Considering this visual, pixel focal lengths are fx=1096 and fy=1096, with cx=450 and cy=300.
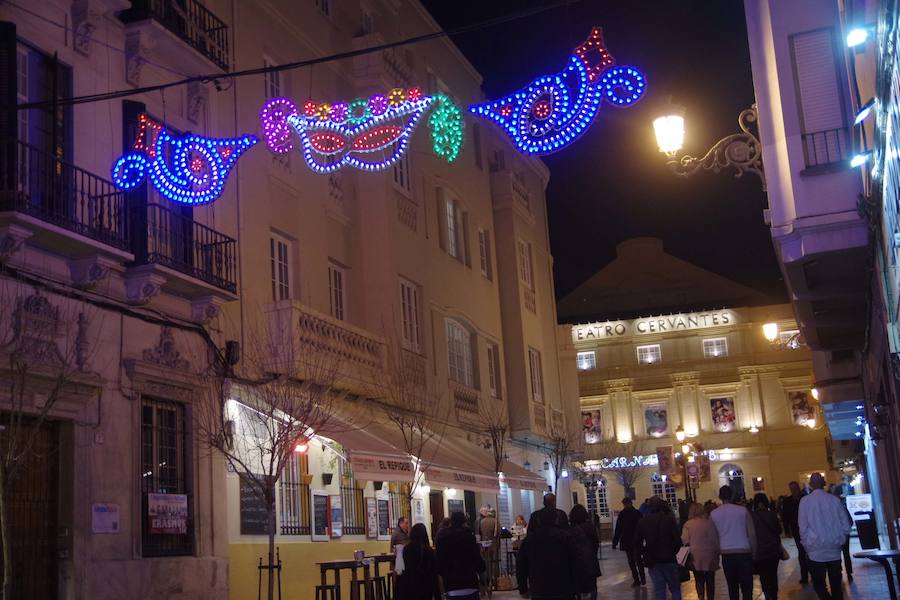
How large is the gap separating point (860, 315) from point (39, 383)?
14570 mm

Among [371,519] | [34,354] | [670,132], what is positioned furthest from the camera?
[371,519]

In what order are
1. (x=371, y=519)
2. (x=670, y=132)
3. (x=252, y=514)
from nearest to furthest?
1. (x=670, y=132)
2. (x=252, y=514)
3. (x=371, y=519)

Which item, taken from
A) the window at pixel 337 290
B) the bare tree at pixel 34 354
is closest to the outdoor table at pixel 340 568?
the bare tree at pixel 34 354

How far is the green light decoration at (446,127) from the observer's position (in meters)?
13.4

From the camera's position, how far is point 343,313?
24.1m

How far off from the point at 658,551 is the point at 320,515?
24.5 ft

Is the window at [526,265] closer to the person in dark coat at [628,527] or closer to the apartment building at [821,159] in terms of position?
the person in dark coat at [628,527]

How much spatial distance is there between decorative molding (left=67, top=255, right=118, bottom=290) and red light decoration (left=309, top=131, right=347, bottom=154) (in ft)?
10.9

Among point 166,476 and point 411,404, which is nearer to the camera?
point 166,476

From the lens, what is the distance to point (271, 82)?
22.0m

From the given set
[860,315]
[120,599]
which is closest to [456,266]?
[860,315]

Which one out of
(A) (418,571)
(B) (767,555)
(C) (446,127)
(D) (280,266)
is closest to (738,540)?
(B) (767,555)

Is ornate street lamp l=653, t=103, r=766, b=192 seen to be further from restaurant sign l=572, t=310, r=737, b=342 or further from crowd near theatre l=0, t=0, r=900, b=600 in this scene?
restaurant sign l=572, t=310, r=737, b=342

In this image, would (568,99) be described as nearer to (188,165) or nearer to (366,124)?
(366,124)
